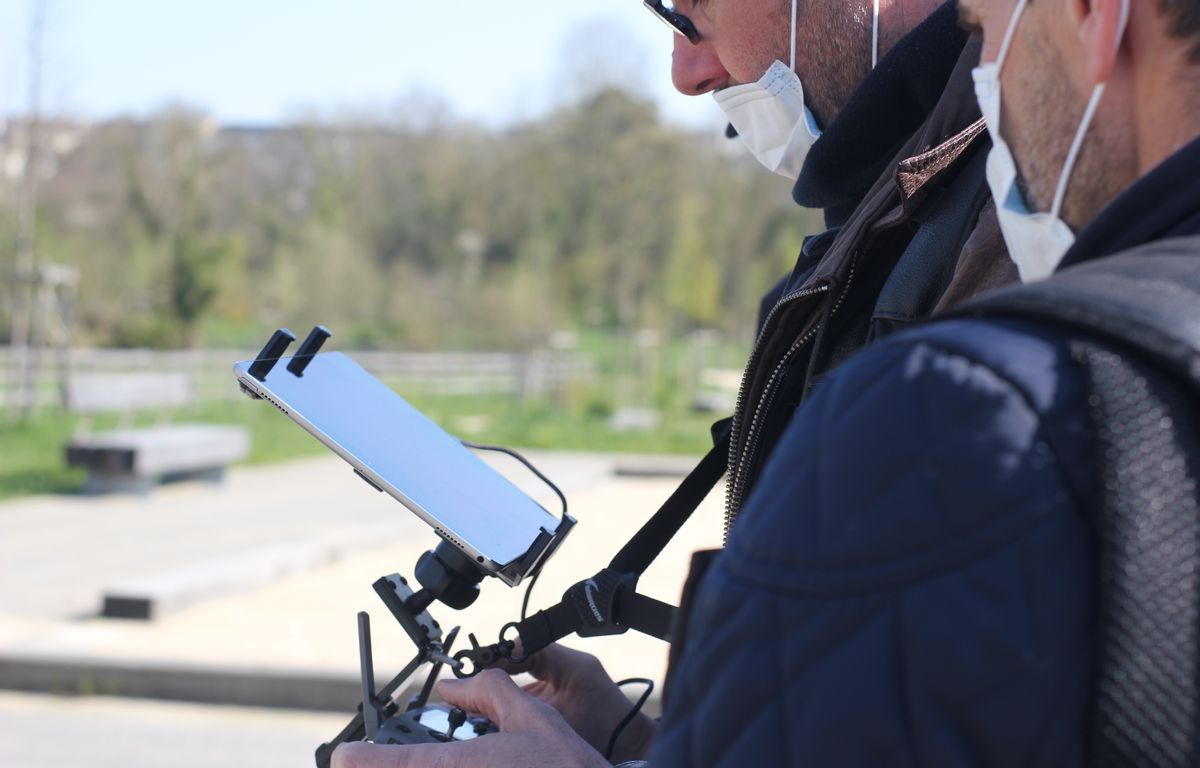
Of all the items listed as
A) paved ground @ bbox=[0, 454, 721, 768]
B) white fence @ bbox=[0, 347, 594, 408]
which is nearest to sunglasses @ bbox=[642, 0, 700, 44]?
paved ground @ bbox=[0, 454, 721, 768]

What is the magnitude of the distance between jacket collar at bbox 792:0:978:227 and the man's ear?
2.29ft

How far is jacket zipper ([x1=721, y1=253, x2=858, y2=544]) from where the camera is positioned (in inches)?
61.7

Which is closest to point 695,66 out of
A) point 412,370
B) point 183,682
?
point 183,682

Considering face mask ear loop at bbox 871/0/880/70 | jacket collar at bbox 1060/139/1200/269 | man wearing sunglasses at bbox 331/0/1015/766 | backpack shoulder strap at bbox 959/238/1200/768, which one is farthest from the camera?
face mask ear loop at bbox 871/0/880/70

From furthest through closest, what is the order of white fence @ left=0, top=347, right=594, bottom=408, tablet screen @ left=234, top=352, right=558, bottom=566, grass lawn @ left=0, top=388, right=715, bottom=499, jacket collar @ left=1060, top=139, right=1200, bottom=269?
white fence @ left=0, top=347, right=594, bottom=408 → grass lawn @ left=0, top=388, right=715, bottom=499 → tablet screen @ left=234, top=352, right=558, bottom=566 → jacket collar @ left=1060, top=139, right=1200, bottom=269

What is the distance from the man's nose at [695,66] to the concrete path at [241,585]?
3.92 m

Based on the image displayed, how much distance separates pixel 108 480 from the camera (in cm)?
1112

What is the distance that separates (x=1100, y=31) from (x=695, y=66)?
1.22 metres

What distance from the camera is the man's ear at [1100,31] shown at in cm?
91

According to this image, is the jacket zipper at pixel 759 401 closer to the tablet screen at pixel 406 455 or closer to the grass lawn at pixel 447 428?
the tablet screen at pixel 406 455

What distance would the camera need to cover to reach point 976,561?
0.74 metres

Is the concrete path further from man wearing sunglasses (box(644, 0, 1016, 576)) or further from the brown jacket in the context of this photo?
the brown jacket

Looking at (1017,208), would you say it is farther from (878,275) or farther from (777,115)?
(777,115)

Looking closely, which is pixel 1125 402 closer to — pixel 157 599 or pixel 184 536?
pixel 157 599
